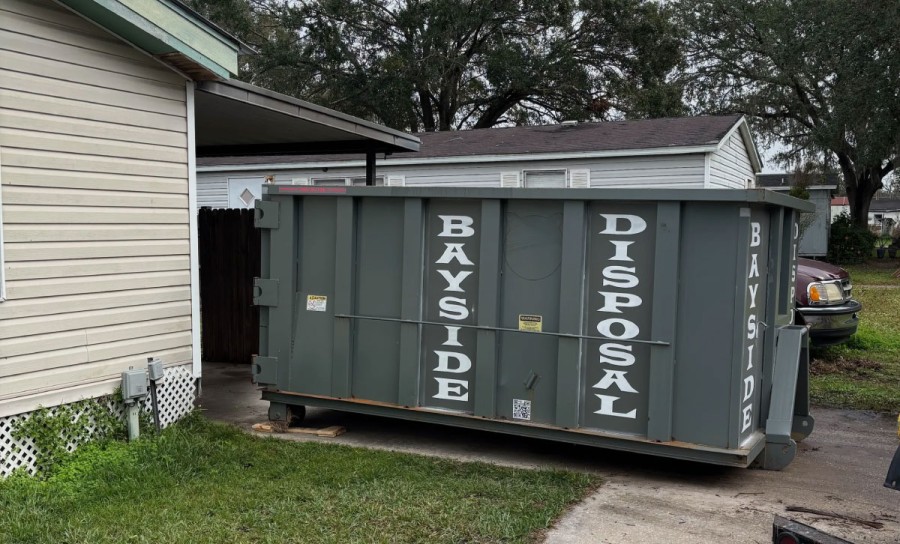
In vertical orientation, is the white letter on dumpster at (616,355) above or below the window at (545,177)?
below

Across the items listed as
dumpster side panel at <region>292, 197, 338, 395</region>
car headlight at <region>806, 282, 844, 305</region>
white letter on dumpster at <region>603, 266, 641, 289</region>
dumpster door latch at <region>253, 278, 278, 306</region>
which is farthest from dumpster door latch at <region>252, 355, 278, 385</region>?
car headlight at <region>806, 282, 844, 305</region>

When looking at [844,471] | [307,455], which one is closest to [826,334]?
[844,471]

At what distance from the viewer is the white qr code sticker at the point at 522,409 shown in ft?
18.5

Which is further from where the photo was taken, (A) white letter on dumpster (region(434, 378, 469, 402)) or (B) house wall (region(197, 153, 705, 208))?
(B) house wall (region(197, 153, 705, 208))

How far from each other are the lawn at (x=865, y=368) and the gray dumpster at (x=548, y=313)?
7.64 feet

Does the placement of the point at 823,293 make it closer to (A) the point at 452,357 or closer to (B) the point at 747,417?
(B) the point at 747,417

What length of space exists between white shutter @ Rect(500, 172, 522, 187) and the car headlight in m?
8.33

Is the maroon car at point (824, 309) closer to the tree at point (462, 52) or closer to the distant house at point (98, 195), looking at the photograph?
the distant house at point (98, 195)

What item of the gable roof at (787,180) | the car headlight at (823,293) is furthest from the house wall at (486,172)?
the gable roof at (787,180)

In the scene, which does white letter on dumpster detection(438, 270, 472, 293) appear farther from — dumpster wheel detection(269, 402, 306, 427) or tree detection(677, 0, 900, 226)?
tree detection(677, 0, 900, 226)

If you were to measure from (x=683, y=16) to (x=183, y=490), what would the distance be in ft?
99.6

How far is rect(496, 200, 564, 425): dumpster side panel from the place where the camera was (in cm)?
554

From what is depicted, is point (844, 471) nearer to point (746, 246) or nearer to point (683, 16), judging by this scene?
point (746, 246)

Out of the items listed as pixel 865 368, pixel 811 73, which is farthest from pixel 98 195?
pixel 811 73
